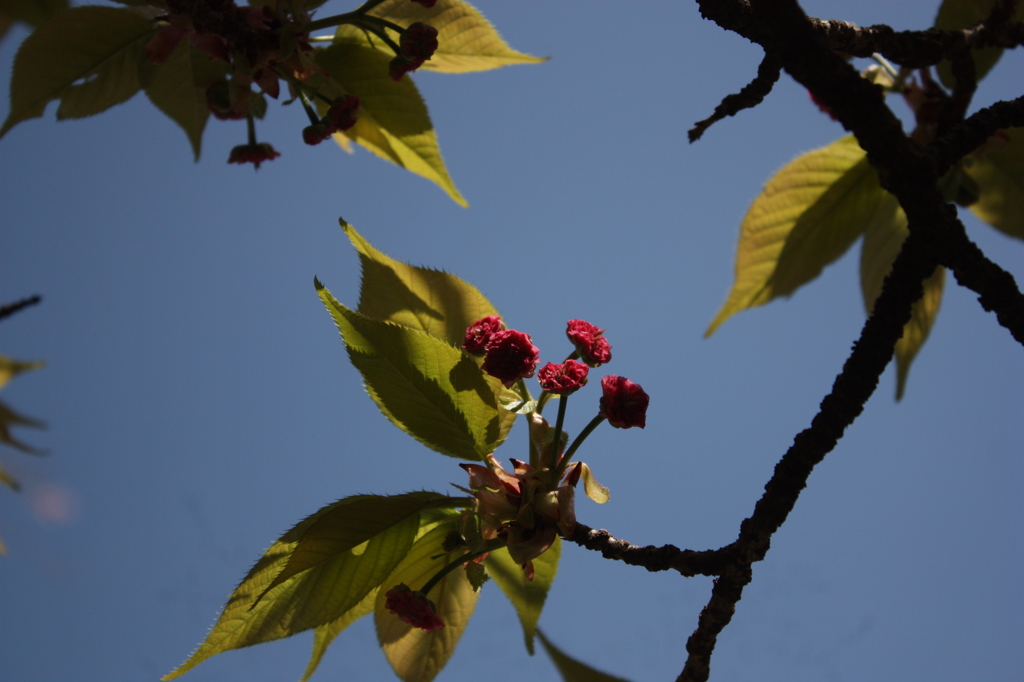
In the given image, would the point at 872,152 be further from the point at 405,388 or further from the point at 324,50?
the point at 324,50

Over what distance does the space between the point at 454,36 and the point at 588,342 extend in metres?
0.78

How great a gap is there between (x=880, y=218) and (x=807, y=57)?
3.22 ft

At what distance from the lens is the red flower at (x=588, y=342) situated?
1.05 meters

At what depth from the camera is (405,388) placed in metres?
0.99

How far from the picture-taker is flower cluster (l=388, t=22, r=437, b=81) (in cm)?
124

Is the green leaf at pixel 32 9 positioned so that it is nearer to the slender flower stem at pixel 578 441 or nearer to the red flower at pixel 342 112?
the red flower at pixel 342 112

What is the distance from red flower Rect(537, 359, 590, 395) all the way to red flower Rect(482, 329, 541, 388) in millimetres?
29

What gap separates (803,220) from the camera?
5.10 feet

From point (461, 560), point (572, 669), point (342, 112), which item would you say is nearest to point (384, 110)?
point (342, 112)

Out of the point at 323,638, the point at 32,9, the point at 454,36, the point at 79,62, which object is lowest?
the point at 323,638

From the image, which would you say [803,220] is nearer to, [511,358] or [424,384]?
[511,358]

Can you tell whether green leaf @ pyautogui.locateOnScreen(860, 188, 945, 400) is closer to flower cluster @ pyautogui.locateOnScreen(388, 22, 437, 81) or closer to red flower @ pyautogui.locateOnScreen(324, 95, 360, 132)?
flower cluster @ pyautogui.locateOnScreen(388, 22, 437, 81)

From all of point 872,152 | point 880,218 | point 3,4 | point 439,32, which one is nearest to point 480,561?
point 872,152

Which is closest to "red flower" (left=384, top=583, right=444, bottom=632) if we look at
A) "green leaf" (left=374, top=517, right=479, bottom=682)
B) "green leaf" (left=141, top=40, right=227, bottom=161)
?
"green leaf" (left=374, top=517, right=479, bottom=682)
